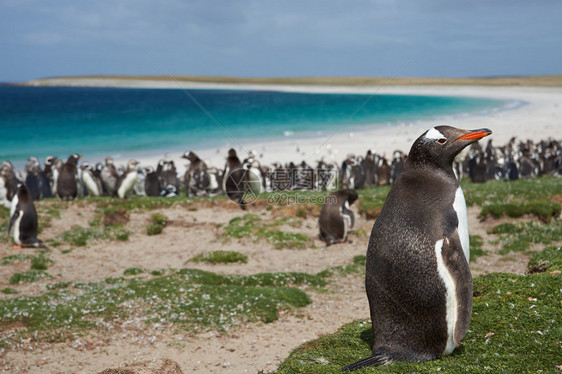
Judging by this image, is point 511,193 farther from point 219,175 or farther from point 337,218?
point 219,175

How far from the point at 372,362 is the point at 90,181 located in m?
18.4

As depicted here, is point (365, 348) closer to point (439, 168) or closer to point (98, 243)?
point (439, 168)

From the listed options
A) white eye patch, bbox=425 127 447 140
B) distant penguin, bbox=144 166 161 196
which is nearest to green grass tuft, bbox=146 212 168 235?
distant penguin, bbox=144 166 161 196

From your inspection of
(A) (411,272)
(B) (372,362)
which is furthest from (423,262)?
(B) (372,362)

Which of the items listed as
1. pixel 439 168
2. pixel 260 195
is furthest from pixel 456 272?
pixel 260 195

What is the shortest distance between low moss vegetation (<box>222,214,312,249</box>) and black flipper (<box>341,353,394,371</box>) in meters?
8.57

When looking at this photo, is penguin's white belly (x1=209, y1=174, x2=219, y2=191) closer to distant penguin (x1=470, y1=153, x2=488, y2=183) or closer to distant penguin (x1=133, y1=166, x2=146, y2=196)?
distant penguin (x1=133, y1=166, x2=146, y2=196)

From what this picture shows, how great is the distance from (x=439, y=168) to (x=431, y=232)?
2.26 ft

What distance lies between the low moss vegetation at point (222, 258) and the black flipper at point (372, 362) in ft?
25.4

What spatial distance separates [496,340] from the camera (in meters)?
4.72

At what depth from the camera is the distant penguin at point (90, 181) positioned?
20.4 meters

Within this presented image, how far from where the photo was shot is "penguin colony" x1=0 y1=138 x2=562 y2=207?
741 inches

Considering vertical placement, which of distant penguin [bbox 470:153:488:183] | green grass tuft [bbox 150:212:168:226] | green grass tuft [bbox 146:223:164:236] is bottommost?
green grass tuft [bbox 146:223:164:236]

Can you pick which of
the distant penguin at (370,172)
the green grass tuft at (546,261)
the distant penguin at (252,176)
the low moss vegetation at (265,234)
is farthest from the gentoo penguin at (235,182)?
the green grass tuft at (546,261)
